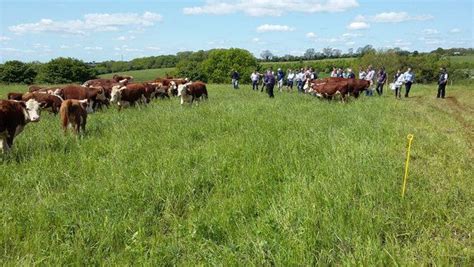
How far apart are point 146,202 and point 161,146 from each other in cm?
309

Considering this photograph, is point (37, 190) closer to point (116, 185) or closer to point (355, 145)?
point (116, 185)

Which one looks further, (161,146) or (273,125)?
(273,125)

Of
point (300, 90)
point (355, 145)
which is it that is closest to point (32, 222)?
point (355, 145)

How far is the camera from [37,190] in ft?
19.4

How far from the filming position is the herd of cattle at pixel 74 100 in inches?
352

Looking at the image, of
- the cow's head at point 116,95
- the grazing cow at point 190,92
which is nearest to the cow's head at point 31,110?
the cow's head at point 116,95

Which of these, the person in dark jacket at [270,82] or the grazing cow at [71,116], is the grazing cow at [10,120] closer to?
the grazing cow at [71,116]

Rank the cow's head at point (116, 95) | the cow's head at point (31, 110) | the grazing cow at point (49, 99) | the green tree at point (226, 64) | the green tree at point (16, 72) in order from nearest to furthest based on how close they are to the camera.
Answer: the cow's head at point (31, 110) < the grazing cow at point (49, 99) < the cow's head at point (116, 95) < the green tree at point (16, 72) < the green tree at point (226, 64)

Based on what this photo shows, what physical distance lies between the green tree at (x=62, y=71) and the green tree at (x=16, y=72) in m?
2.77

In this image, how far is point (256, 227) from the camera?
177 inches

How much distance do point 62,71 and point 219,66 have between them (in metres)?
32.5

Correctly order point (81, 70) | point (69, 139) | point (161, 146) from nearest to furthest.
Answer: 1. point (161, 146)
2. point (69, 139)
3. point (81, 70)

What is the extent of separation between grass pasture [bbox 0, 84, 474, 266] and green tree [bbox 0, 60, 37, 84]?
51.6 m

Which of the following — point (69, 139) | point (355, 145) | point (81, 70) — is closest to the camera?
point (355, 145)
